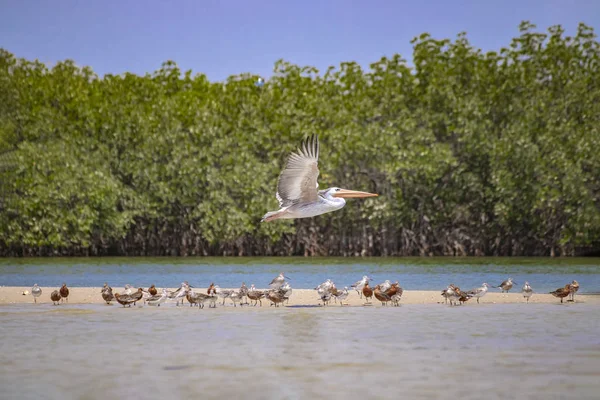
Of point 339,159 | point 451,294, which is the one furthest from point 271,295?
point 339,159

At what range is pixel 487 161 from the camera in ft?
138

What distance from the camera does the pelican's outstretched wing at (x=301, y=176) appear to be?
581 inches

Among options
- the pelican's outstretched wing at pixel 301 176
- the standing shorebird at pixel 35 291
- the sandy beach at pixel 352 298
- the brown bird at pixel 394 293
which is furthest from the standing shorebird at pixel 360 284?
the standing shorebird at pixel 35 291

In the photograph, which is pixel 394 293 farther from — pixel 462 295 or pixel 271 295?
pixel 271 295

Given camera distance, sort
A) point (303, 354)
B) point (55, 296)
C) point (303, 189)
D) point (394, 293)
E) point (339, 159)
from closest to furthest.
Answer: point (303, 354) < point (303, 189) < point (394, 293) < point (55, 296) < point (339, 159)

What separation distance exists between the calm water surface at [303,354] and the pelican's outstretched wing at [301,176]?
199 centimetres

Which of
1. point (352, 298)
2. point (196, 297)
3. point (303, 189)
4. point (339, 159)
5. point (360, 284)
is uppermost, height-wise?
point (339, 159)

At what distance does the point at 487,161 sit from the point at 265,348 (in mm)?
32137

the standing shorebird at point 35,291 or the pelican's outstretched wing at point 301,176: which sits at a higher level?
the pelican's outstretched wing at point 301,176

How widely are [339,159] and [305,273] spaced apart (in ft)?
43.5

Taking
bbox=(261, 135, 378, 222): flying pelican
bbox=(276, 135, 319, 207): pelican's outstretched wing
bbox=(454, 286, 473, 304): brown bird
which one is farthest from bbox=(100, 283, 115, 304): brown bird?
bbox=(454, 286, 473, 304): brown bird

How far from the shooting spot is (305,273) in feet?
95.9

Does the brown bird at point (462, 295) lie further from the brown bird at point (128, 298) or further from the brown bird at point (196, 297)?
the brown bird at point (128, 298)

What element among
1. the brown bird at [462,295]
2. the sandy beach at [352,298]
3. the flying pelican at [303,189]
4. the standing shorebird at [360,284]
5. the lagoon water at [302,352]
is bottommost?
the lagoon water at [302,352]
